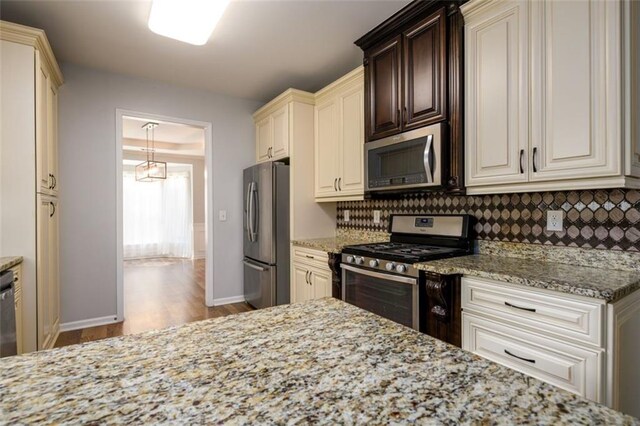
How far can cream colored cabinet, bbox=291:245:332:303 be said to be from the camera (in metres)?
2.89

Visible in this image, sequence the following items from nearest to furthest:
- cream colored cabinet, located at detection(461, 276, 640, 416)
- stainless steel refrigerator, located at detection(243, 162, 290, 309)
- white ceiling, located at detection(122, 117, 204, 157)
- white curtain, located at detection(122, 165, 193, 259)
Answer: cream colored cabinet, located at detection(461, 276, 640, 416) < stainless steel refrigerator, located at detection(243, 162, 290, 309) < white ceiling, located at detection(122, 117, 204, 157) < white curtain, located at detection(122, 165, 193, 259)

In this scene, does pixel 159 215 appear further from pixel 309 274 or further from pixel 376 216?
pixel 376 216

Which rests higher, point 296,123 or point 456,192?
point 296,123

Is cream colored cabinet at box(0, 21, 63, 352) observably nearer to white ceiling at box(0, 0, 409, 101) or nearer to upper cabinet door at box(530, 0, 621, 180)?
white ceiling at box(0, 0, 409, 101)

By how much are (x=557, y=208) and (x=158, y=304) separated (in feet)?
13.6

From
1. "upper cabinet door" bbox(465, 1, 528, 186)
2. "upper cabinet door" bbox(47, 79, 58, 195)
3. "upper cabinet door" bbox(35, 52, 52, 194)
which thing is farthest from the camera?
"upper cabinet door" bbox(47, 79, 58, 195)

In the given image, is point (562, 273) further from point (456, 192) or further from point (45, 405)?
point (45, 405)

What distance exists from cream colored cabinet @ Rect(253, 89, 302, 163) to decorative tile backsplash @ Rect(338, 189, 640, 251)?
1.60m

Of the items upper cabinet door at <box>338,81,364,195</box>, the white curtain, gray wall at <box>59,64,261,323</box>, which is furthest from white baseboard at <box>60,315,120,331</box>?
the white curtain

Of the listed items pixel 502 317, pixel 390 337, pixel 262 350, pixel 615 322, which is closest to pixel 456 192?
pixel 502 317

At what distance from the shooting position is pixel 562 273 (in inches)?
63.0

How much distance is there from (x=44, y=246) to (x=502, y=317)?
306 centimetres

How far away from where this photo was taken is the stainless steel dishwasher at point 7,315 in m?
1.81

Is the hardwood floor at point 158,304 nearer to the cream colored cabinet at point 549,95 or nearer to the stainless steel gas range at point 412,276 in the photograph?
the stainless steel gas range at point 412,276
